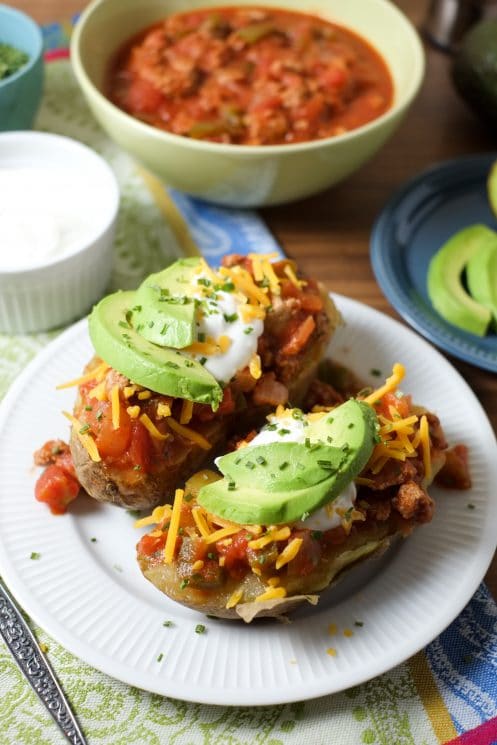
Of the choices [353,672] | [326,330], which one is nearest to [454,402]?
[326,330]

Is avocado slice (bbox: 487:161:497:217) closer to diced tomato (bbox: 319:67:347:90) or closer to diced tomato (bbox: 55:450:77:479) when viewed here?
diced tomato (bbox: 319:67:347:90)

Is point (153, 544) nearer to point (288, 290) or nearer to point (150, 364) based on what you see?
point (150, 364)

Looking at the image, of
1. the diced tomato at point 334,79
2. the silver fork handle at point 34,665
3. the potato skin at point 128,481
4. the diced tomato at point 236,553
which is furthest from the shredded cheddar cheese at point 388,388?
the diced tomato at point 334,79

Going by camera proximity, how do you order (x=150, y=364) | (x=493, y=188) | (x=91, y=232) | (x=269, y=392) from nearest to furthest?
(x=150, y=364)
(x=269, y=392)
(x=91, y=232)
(x=493, y=188)

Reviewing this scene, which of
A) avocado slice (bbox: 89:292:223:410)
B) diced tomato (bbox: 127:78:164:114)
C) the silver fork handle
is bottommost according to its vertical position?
the silver fork handle

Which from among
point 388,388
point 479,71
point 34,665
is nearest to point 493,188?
point 479,71

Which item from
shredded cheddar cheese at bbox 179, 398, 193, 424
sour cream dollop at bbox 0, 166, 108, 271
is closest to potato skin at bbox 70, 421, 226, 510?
shredded cheddar cheese at bbox 179, 398, 193, 424
